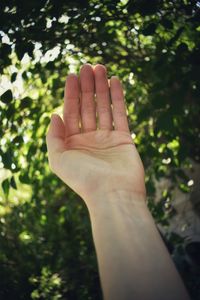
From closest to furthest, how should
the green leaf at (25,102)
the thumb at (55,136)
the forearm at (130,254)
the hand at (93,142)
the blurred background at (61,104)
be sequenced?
the forearm at (130,254), the hand at (93,142), the thumb at (55,136), the blurred background at (61,104), the green leaf at (25,102)

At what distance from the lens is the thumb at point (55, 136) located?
6.30ft

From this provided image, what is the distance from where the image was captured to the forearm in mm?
1176

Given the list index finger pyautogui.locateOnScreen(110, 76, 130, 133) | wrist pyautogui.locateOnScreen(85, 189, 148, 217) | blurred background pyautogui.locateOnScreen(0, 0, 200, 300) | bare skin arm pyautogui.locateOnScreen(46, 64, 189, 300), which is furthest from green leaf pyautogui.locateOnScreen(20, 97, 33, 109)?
wrist pyautogui.locateOnScreen(85, 189, 148, 217)

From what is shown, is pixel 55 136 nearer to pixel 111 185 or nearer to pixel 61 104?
pixel 111 185

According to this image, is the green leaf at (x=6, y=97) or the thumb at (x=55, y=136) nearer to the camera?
the thumb at (x=55, y=136)

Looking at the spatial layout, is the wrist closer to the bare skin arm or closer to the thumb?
the bare skin arm

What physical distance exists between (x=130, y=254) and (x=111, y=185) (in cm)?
45

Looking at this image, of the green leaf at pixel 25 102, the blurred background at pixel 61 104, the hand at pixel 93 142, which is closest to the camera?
the hand at pixel 93 142

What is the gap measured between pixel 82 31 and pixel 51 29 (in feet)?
0.93

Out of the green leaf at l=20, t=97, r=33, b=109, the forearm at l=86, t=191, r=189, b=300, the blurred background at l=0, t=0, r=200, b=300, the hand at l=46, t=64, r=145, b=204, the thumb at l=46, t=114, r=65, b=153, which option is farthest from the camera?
the green leaf at l=20, t=97, r=33, b=109

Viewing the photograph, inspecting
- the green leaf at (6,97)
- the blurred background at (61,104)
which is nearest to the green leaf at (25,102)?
the blurred background at (61,104)

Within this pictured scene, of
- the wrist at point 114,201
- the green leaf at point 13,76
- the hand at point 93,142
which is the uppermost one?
the green leaf at point 13,76

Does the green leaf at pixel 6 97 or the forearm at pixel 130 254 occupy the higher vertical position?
the green leaf at pixel 6 97

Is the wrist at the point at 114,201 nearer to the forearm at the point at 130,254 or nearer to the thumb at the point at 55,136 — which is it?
the forearm at the point at 130,254
